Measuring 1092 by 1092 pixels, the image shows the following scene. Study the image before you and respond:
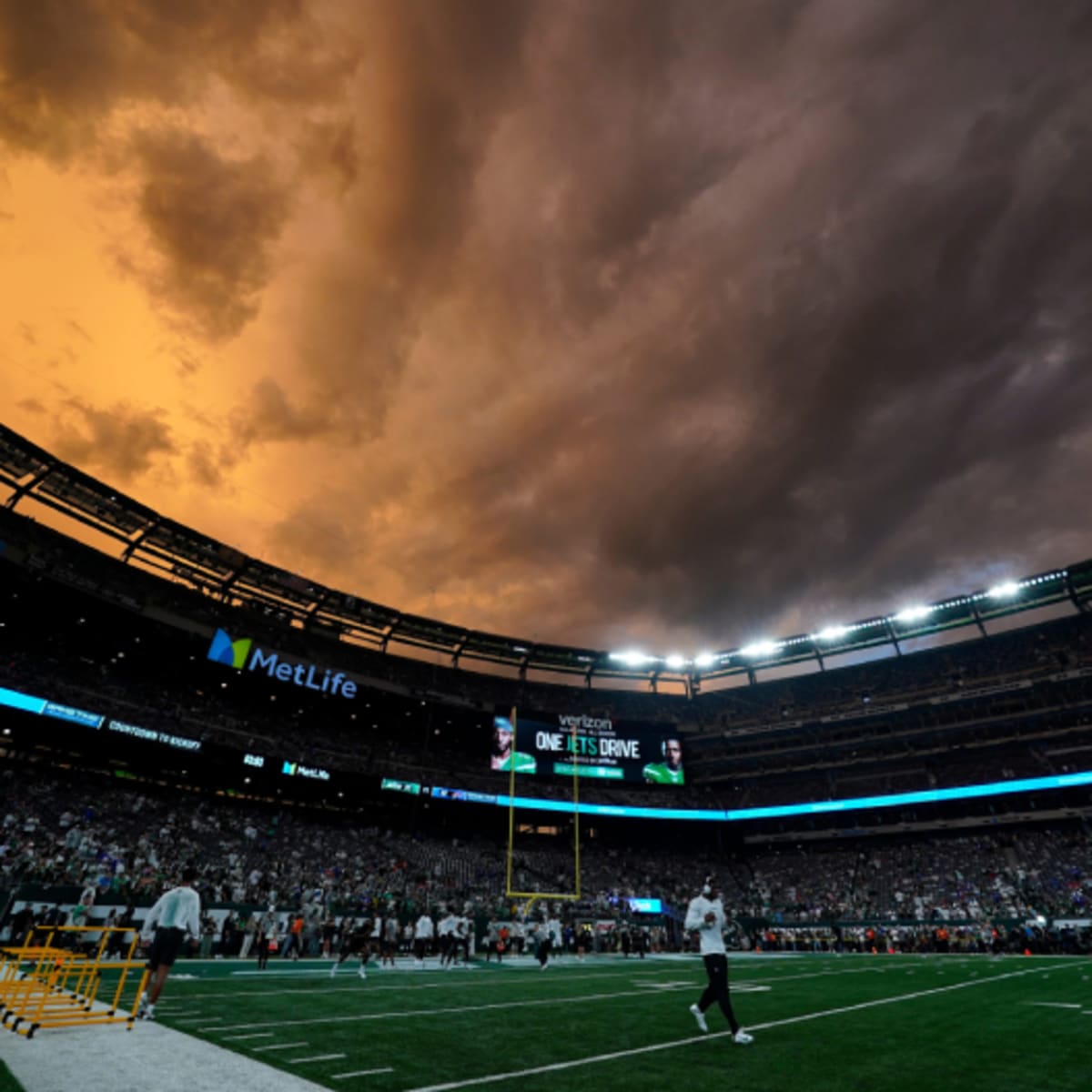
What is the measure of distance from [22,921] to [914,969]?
999 inches

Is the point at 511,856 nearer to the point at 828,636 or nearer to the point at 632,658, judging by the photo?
the point at 632,658

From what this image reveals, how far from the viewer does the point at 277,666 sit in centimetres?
3872

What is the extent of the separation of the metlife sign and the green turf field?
24.9 metres

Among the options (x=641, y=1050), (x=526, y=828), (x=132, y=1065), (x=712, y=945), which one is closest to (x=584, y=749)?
(x=526, y=828)

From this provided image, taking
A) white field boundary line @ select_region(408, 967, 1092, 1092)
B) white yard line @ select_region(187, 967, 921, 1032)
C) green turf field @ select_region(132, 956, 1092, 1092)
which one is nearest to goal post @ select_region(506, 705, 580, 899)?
white yard line @ select_region(187, 967, 921, 1032)

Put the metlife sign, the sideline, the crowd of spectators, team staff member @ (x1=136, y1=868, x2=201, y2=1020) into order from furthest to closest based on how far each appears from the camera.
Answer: the metlife sign < the crowd of spectators < team staff member @ (x1=136, y1=868, x2=201, y2=1020) < the sideline

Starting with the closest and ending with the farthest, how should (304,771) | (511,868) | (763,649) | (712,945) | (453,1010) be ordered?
(712,945) → (453,1010) → (304,771) → (511,868) → (763,649)

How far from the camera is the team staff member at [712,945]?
23.2ft

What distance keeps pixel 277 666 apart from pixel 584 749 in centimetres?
2369

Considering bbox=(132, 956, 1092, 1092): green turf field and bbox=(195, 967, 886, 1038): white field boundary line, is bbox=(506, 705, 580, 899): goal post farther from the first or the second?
bbox=(132, 956, 1092, 1092): green turf field

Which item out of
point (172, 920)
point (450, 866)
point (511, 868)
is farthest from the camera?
point (511, 868)

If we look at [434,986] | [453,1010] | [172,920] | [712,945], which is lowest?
[453,1010]

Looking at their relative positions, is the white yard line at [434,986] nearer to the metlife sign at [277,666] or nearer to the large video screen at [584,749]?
the metlife sign at [277,666]

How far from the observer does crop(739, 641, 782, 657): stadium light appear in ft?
186
